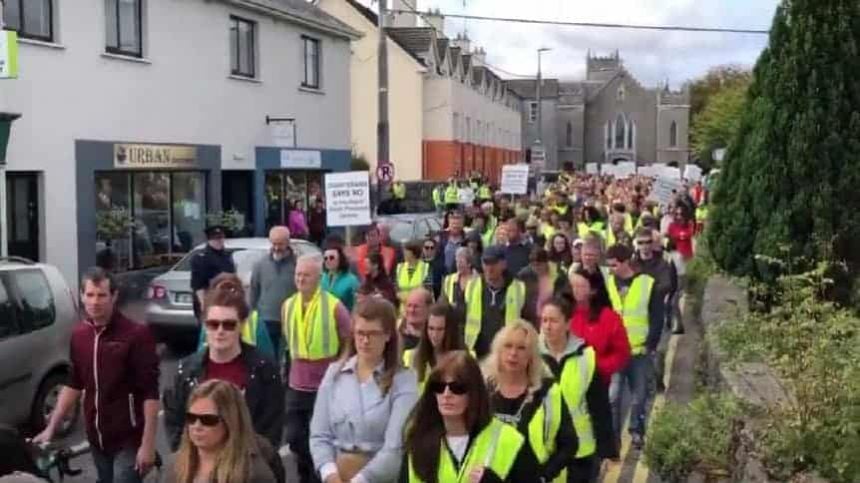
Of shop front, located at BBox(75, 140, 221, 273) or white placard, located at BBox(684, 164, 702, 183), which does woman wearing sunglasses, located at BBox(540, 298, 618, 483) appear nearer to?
shop front, located at BBox(75, 140, 221, 273)

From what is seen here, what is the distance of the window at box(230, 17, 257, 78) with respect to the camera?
2555 cm

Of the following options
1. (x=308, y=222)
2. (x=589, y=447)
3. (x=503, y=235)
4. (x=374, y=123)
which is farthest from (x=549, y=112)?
(x=589, y=447)

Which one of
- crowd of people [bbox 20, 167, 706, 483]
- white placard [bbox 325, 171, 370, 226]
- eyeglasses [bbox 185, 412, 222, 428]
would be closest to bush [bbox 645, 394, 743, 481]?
crowd of people [bbox 20, 167, 706, 483]

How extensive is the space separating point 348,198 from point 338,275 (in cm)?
563

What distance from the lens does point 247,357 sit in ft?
Answer: 19.4

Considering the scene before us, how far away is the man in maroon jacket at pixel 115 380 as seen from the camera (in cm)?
622

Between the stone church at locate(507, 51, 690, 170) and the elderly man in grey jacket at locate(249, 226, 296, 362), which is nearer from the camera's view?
the elderly man in grey jacket at locate(249, 226, 296, 362)

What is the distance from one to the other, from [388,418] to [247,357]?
858 millimetres

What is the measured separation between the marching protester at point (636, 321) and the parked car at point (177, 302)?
6058 millimetres

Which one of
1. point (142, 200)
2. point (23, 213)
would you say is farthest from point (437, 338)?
point (142, 200)

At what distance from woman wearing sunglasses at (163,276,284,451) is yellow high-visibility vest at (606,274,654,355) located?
413 cm

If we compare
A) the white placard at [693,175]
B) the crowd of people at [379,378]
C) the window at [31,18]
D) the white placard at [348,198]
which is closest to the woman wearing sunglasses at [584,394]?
the crowd of people at [379,378]

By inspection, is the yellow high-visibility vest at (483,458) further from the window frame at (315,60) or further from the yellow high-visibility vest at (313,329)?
the window frame at (315,60)

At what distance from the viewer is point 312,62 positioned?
29891 millimetres
